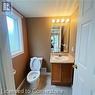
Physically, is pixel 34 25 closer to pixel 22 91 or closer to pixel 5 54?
pixel 22 91

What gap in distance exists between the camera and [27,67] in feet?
10.4

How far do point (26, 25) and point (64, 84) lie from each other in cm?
232

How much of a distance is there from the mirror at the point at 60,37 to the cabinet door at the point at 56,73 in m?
0.82

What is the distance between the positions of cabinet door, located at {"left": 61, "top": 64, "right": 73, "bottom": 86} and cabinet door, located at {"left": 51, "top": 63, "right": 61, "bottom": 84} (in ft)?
0.36

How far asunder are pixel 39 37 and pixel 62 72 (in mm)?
1463

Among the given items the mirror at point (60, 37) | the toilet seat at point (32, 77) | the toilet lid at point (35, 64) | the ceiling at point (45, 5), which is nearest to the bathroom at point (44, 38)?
the mirror at point (60, 37)

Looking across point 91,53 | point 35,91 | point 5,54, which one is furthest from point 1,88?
point 35,91

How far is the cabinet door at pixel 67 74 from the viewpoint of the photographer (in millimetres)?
2440

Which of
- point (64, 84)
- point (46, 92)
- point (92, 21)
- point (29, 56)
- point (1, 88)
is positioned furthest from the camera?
point (29, 56)

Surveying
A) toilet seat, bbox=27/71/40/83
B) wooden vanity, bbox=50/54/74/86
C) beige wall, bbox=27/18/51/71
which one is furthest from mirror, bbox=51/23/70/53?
toilet seat, bbox=27/71/40/83

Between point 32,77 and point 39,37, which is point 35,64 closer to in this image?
point 32,77

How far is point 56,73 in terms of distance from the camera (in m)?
2.51

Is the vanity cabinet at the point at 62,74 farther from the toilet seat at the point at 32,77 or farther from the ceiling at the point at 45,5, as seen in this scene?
the ceiling at the point at 45,5

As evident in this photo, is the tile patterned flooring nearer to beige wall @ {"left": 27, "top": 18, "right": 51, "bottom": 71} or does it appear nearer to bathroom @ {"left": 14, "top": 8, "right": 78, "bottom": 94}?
bathroom @ {"left": 14, "top": 8, "right": 78, "bottom": 94}
